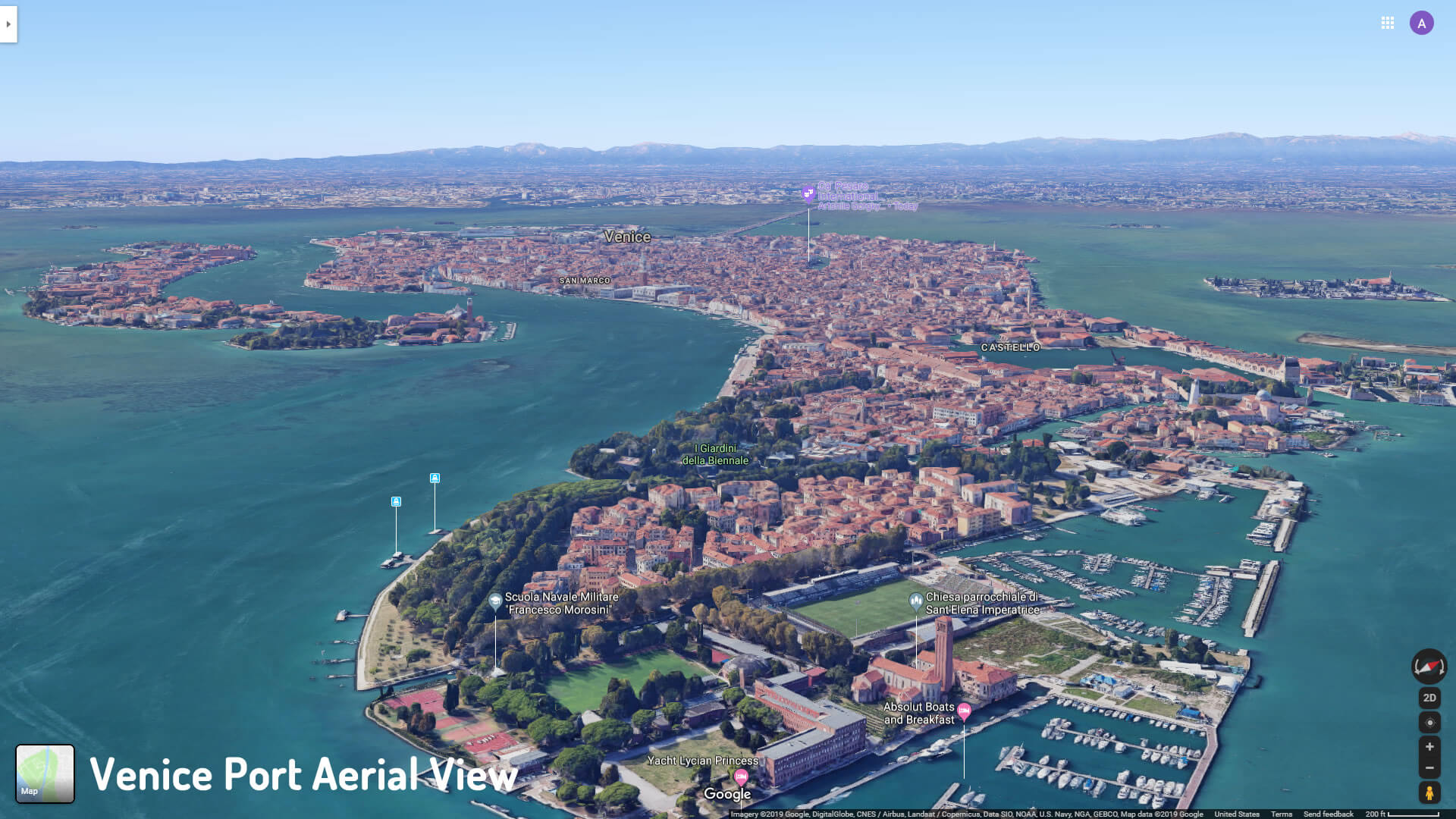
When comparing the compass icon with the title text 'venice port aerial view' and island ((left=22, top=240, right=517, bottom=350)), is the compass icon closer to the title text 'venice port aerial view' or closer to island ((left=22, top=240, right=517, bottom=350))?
the title text 'venice port aerial view'

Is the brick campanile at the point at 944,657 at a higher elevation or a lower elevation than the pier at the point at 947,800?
higher

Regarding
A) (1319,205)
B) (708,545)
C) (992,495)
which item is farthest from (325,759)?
(1319,205)

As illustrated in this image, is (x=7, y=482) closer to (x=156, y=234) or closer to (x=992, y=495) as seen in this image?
(x=992, y=495)

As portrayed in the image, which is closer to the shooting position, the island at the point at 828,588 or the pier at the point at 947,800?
the pier at the point at 947,800

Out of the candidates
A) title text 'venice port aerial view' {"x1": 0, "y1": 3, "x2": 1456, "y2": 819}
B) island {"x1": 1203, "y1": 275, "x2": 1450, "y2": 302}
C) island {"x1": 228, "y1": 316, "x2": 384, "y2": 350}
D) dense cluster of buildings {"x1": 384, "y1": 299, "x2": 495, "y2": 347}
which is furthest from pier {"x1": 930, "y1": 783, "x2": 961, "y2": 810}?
island {"x1": 1203, "y1": 275, "x2": 1450, "y2": 302}

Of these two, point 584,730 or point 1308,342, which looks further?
point 1308,342

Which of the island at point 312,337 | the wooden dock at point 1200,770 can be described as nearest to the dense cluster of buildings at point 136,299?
the island at point 312,337

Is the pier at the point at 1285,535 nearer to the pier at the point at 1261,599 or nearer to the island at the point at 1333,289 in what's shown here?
the pier at the point at 1261,599
